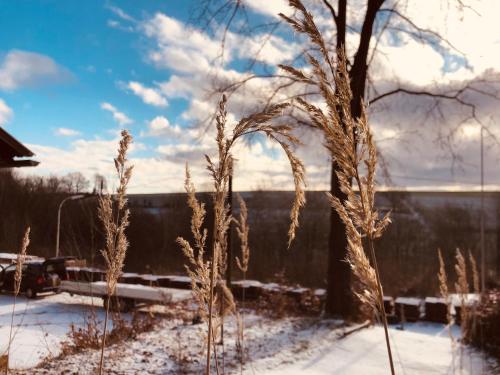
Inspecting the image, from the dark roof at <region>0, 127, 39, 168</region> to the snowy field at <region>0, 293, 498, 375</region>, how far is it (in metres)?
3.10

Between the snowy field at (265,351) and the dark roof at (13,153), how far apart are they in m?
3.10

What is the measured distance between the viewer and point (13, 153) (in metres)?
8.80

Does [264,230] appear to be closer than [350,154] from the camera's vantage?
No

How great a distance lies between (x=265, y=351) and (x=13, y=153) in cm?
626

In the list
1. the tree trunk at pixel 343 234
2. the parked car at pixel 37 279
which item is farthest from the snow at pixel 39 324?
the tree trunk at pixel 343 234

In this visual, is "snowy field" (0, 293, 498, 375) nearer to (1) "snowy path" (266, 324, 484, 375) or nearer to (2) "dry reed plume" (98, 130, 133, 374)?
(1) "snowy path" (266, 324, 484, 375)

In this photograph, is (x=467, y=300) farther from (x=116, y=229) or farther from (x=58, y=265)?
(x=58, y=265)

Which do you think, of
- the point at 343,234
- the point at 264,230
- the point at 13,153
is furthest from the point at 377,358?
the point at 264,230

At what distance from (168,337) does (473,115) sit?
8.83 metres

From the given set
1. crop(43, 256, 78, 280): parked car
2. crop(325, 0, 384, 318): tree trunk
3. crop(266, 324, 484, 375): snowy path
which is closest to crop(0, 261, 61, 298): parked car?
crop(43, 256, 78, 280): parked car

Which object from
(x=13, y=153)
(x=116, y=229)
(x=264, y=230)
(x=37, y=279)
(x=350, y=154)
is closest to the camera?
(x=350, y=154)

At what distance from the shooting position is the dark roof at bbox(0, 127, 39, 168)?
335 inches

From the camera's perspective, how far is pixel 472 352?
7793mm

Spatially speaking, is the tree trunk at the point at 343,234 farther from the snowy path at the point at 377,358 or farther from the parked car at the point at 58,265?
the parked car at the point at 58,265
